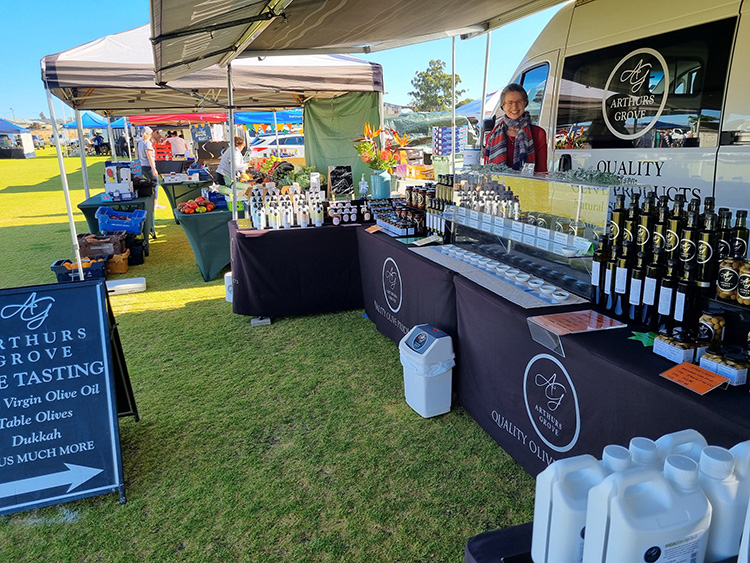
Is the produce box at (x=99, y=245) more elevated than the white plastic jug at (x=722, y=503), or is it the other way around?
the white plastic jug at (x=722, y=503)

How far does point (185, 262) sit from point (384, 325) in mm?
4024

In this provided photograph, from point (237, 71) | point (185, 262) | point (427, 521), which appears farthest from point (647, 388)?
point (185, 262)

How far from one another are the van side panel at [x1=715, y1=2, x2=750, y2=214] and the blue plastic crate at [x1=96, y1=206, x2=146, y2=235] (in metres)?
6.70

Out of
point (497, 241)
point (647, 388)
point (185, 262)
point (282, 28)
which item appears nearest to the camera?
point (647, 388)

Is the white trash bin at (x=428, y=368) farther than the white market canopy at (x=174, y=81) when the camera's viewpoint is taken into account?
No

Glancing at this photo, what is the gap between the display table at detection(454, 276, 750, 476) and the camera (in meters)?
1.45

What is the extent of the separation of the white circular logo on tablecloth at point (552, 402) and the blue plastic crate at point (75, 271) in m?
4.67

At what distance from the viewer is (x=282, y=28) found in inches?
152

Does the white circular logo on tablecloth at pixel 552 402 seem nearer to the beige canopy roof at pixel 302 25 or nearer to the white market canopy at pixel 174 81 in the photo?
the beige canopy roof at pixel 302 25

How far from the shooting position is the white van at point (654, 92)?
10.1ft

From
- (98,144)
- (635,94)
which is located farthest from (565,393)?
(98,144)

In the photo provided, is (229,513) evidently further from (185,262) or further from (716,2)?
(185,262)

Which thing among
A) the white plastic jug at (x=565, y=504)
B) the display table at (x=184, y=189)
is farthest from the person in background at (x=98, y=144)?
the white plastic jug at (x=565, y=504)

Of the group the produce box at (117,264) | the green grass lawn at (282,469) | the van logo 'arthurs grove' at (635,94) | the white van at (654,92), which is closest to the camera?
the green grass lawn at (282,469)
